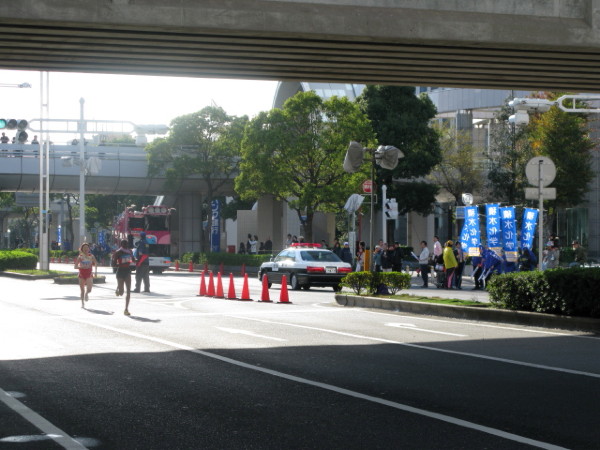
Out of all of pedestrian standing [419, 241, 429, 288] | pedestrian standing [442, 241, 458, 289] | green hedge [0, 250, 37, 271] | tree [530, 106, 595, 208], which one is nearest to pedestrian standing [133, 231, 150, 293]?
pedestrian standing [442, 241, 458, 289]

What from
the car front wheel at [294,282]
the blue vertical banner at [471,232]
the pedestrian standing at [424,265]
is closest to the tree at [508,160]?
the pedestrian standing at [424,265]

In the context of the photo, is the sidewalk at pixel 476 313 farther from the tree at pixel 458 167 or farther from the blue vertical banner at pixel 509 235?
the tree at pixel 458 167

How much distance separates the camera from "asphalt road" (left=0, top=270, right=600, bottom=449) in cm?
793

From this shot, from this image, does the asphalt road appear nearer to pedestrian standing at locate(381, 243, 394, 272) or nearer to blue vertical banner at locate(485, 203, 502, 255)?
blue vertical banner at locate(485, 203, 502, 255)

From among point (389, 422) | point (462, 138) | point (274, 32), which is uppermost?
point (462, 138)

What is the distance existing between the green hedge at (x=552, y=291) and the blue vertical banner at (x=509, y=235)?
8572mm

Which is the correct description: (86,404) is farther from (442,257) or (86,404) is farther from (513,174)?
(513,174)

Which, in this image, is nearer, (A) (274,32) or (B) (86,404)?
(B) (86,404)

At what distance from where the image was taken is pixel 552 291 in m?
17.7

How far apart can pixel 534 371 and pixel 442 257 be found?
75.6ft

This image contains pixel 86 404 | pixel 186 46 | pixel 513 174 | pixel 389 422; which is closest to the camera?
pixel 389 422

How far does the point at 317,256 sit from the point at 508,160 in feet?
74.8

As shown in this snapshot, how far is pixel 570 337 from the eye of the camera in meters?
16.2

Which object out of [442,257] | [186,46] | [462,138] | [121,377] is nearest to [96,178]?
[462,138]
